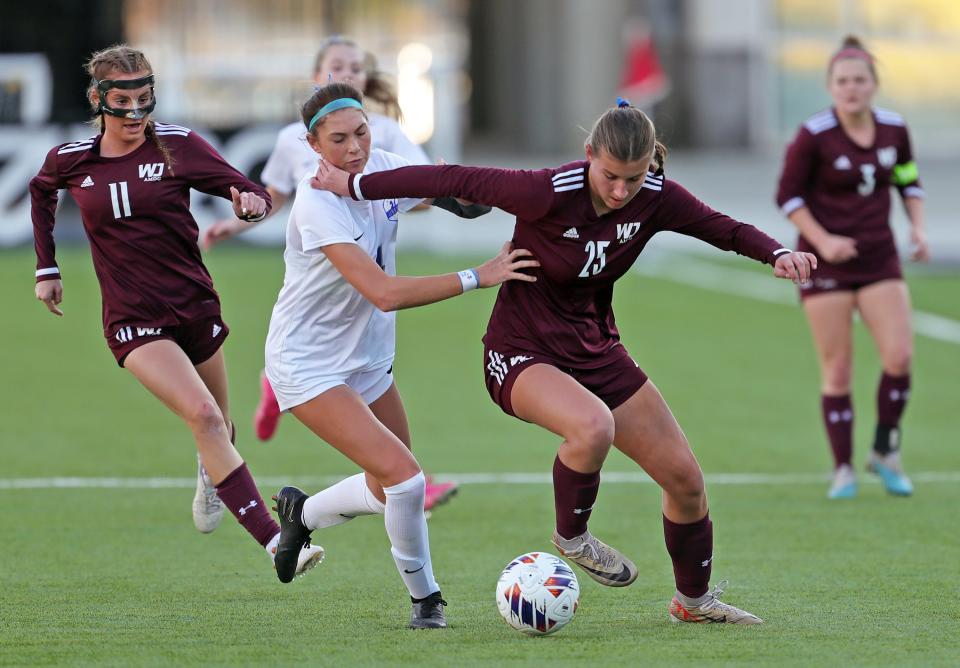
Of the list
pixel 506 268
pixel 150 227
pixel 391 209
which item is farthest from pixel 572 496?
pixel 150 227

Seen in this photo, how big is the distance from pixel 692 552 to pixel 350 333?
1480mm

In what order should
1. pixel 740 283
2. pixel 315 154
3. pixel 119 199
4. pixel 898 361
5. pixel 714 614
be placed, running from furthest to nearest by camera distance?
pixel 740 283 < pixel 898 361 < pixel 315 154 < pixel 119 199 < pixel 714 614

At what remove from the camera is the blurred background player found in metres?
7.56

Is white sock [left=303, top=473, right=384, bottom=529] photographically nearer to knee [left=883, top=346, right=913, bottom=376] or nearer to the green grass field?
the green grass field

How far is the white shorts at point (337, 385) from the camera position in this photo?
18.4 ft

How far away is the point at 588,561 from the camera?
18.2ft

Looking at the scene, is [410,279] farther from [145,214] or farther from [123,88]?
[123,88]

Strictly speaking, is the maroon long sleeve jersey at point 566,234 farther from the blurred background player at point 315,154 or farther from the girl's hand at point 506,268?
the blurred background player at point 315,154

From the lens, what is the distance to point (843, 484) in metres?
8.41

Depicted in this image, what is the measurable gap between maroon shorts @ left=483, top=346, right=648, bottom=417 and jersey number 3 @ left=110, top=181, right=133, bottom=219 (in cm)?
167

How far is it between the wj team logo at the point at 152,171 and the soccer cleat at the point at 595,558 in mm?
2184

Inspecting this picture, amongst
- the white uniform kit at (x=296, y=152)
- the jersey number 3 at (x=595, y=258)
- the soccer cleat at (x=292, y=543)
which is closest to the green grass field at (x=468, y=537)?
the soccer cleat at (x=292, y=543)

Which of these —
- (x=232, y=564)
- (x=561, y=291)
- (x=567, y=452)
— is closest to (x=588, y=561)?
(x=567, y=452)

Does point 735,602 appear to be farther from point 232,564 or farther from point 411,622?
point 232,564
